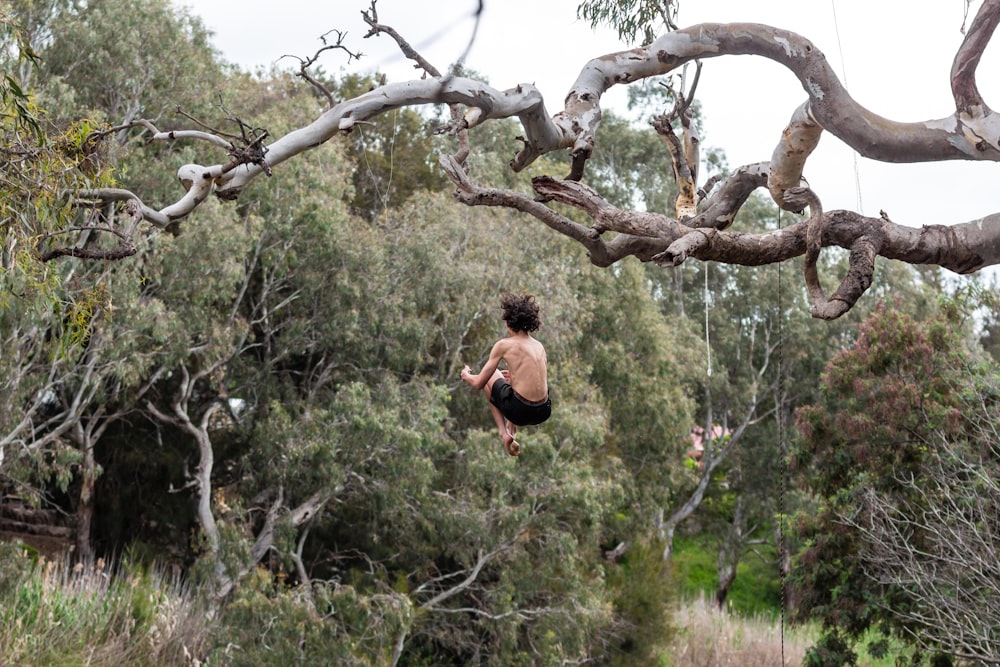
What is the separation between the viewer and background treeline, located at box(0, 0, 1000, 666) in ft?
35.9

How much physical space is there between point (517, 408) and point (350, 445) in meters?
8.43

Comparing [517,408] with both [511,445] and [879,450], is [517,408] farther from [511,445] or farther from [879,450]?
[879,450]

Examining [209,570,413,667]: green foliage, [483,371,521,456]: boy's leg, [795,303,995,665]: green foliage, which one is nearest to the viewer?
[483,371,521,456]: boy's leg

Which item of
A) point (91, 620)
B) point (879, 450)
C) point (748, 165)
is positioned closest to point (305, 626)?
point (91, 620)

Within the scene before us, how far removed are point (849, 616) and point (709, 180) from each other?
7.48 meters

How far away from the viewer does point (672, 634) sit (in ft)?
50.7

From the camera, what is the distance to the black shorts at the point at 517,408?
14.7ft

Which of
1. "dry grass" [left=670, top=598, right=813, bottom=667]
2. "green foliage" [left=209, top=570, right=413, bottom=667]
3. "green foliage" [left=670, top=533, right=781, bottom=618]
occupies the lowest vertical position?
"green foliage" [left=670, top=533, right=781, bottom=618]

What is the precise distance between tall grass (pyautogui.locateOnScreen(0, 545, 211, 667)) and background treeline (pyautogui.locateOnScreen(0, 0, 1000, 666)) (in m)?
0.04

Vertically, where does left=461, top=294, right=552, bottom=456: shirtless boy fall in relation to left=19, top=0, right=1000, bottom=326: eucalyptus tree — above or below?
below

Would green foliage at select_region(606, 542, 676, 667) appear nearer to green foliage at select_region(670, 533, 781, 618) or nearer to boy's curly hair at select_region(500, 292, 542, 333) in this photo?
green foliage at select_region(670, 533, 781, 618)

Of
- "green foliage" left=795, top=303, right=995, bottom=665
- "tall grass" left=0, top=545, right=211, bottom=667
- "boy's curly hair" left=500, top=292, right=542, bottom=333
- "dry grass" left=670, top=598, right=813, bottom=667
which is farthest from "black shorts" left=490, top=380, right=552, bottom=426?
"dry grass" left=670, top=598, right=813, bottom=667

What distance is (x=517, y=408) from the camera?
4.49 m

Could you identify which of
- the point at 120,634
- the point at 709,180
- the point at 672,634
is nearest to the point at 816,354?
the point at 672,634
